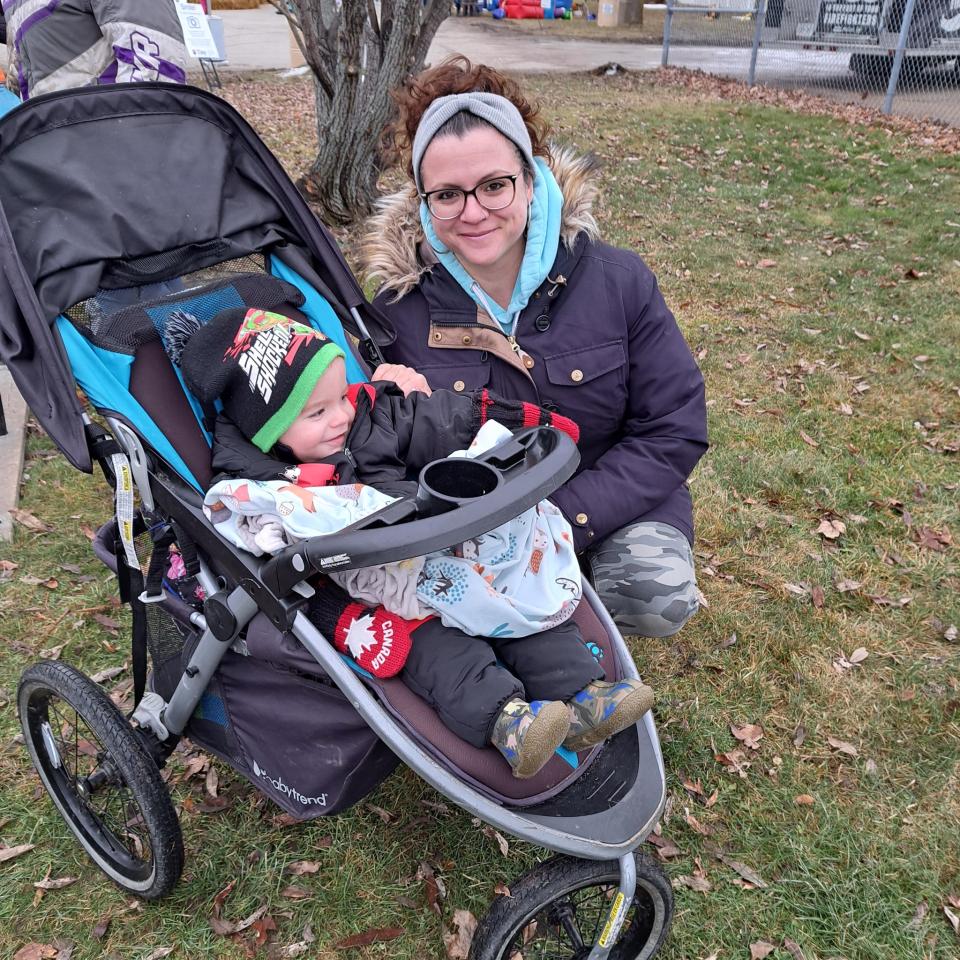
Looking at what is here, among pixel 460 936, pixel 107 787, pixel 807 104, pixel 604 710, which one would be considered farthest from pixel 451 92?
pixel 807 104

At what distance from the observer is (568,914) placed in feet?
7.02

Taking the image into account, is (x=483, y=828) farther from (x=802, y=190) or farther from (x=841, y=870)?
(x=802, y=190)

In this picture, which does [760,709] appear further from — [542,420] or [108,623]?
[108,623]

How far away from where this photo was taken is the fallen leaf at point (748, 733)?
3244mm

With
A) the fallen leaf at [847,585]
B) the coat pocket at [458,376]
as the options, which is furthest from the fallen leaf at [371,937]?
the fallen leaf at [847,585]

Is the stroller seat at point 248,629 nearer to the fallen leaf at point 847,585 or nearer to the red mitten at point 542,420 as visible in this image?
the red mitten at point 542,420

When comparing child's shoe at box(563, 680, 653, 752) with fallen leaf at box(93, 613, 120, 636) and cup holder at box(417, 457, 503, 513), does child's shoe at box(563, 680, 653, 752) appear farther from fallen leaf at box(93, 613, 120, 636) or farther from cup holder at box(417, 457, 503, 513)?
fallen leaf at box(93, 613, 120, 636)

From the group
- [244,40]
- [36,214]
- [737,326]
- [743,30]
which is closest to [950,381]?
[737,326]

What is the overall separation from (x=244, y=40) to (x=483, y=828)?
1958 cm

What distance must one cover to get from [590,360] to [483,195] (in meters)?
0.62

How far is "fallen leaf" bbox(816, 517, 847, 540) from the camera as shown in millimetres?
4258

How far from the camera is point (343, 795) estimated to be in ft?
6.98

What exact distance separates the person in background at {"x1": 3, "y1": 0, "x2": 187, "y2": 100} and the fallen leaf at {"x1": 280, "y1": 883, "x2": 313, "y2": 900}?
3796 mm

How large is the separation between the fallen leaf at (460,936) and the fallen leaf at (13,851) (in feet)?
4.73
